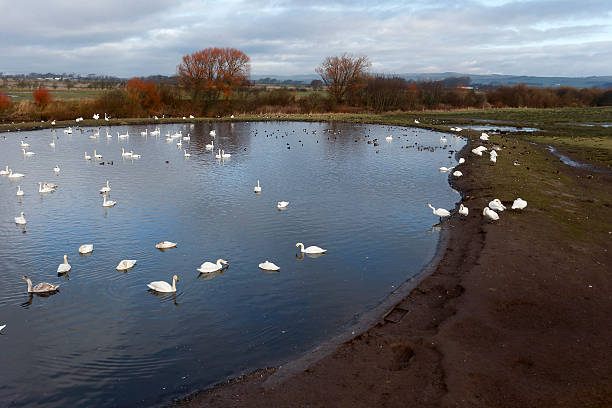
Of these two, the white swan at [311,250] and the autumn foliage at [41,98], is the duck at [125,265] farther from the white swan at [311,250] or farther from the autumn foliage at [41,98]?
the autumn foliage at [41,98]

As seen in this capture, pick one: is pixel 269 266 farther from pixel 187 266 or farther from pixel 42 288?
pixel 42 288

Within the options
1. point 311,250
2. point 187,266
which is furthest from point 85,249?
point 311,250

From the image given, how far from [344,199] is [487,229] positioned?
8690mm

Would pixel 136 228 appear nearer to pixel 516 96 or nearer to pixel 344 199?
pixel 344 199

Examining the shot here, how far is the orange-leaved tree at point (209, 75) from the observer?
87.5 m

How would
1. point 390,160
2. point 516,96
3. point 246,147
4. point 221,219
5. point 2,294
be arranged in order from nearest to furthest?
point 2,294
point 221,219
point 390,160
point 246,147
point 516,96

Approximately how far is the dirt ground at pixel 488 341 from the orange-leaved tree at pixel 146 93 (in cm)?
7292

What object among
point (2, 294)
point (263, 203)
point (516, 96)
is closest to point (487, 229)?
point (263, 203)

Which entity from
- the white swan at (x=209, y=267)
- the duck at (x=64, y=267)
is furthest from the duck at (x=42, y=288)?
the white swan at (x=209, y=267)

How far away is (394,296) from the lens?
14531 mm

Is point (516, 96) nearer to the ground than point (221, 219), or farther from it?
farther from it

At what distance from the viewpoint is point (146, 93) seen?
265ft

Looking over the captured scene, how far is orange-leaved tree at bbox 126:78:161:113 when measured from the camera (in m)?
79.8

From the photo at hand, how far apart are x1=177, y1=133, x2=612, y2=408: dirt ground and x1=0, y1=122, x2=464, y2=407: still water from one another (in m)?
1.29
